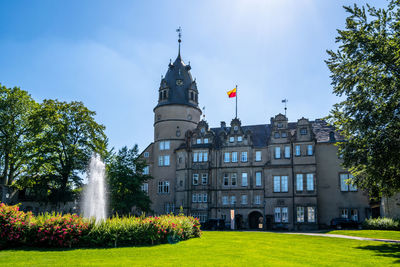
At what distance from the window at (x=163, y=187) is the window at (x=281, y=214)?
54.8 feet

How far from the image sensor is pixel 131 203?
46219 mm

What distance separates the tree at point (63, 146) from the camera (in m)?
44.7

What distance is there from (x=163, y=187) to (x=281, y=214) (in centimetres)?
1817

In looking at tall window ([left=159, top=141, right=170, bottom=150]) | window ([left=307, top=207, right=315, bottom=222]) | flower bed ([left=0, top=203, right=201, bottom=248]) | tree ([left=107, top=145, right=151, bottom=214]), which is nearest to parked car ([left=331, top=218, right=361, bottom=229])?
window ([left=307, top=207, right=315, bottom=222])

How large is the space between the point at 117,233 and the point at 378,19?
73.6 feet

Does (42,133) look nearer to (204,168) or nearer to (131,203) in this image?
(131,203)

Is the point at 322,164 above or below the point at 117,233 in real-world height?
above

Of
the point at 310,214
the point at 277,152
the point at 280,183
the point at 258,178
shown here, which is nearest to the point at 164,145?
the point at 258,178

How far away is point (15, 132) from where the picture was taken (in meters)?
46.6

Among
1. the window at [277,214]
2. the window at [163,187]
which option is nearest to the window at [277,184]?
the window at [277,214]

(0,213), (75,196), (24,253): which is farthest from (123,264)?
(75,196)

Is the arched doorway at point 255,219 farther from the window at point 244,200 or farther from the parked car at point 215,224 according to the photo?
the parked car at point 215,224

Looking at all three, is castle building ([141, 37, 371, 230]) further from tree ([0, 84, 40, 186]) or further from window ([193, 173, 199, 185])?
tree ([0, 84, 40, 186])

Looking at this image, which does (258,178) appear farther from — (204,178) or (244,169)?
(204,178)
